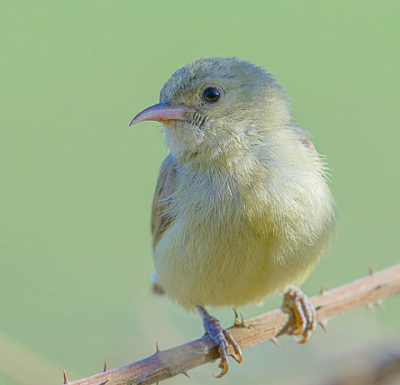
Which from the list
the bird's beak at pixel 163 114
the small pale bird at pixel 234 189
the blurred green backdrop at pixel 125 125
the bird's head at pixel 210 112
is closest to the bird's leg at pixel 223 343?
the small pale bird at pixel 234 189

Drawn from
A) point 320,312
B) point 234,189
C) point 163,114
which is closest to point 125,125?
point 163,114

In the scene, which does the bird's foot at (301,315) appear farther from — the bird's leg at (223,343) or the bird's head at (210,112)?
the bird's head at (210,112)

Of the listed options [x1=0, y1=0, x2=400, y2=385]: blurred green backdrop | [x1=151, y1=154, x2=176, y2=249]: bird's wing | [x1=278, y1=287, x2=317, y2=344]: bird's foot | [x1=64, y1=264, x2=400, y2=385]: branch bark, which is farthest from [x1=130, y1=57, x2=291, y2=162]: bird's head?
[x1=0, y1=0, x2=400, y2=385]: blurred green backdrop

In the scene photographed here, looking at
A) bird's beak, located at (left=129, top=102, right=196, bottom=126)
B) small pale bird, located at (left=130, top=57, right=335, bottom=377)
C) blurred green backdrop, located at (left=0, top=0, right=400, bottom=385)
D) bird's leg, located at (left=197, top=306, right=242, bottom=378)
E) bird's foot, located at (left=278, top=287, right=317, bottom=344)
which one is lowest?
bird's leg, located at (left=197, top=306, right=242, bottom=378)

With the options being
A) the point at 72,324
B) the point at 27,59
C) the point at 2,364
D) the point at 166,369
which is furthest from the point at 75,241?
the point at 166,369

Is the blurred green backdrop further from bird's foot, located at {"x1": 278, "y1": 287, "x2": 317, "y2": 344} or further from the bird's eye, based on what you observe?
the bird's eye
